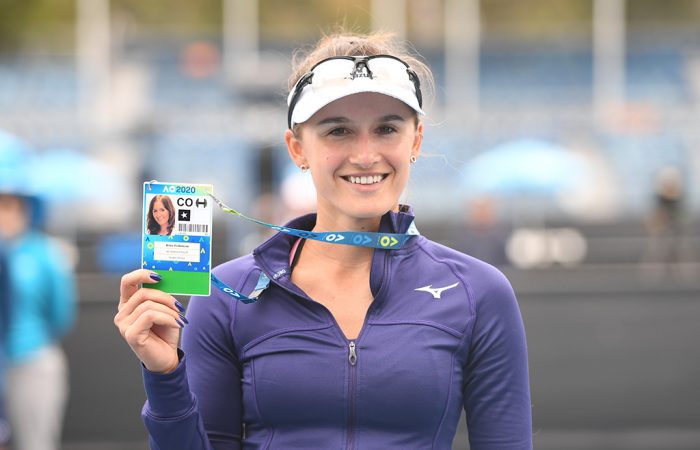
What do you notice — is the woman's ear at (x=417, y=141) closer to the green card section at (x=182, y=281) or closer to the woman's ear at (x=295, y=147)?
the woman's ear at (x=295, y=147)

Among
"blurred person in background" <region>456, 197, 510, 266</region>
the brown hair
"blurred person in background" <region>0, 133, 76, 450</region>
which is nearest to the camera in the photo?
the brown hair

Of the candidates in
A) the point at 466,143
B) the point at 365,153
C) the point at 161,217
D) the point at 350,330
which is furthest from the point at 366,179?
the point at 466,143

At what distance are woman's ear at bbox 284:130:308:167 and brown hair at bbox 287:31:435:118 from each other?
0.36 feet

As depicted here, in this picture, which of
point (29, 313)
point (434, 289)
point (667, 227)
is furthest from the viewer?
point (667, 227)

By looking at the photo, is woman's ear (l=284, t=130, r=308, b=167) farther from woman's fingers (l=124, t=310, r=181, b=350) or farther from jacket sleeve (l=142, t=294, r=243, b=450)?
woman's fingers (l=124, t=310, r=181, b=350)

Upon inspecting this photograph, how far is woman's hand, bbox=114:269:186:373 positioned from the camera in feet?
7.06

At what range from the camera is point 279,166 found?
110 ft

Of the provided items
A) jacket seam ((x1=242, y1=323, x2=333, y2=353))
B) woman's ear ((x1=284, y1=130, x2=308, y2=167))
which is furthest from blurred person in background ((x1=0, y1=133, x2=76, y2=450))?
jacket seam ((x1=242, y1=323, x2=333, y2=353))

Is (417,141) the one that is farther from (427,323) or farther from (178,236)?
(178,236)

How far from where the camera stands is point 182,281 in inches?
86.8

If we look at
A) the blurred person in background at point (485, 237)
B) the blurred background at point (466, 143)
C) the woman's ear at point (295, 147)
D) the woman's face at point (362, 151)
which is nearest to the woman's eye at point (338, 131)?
the woman's face at point (362, 151)

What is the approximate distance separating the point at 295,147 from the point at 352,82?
0.26 m

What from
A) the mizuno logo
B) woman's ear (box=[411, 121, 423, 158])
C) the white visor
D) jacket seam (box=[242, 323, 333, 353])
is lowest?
jacket seam (box=[242, 323, 333, 353])

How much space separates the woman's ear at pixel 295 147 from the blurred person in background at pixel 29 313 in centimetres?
349
